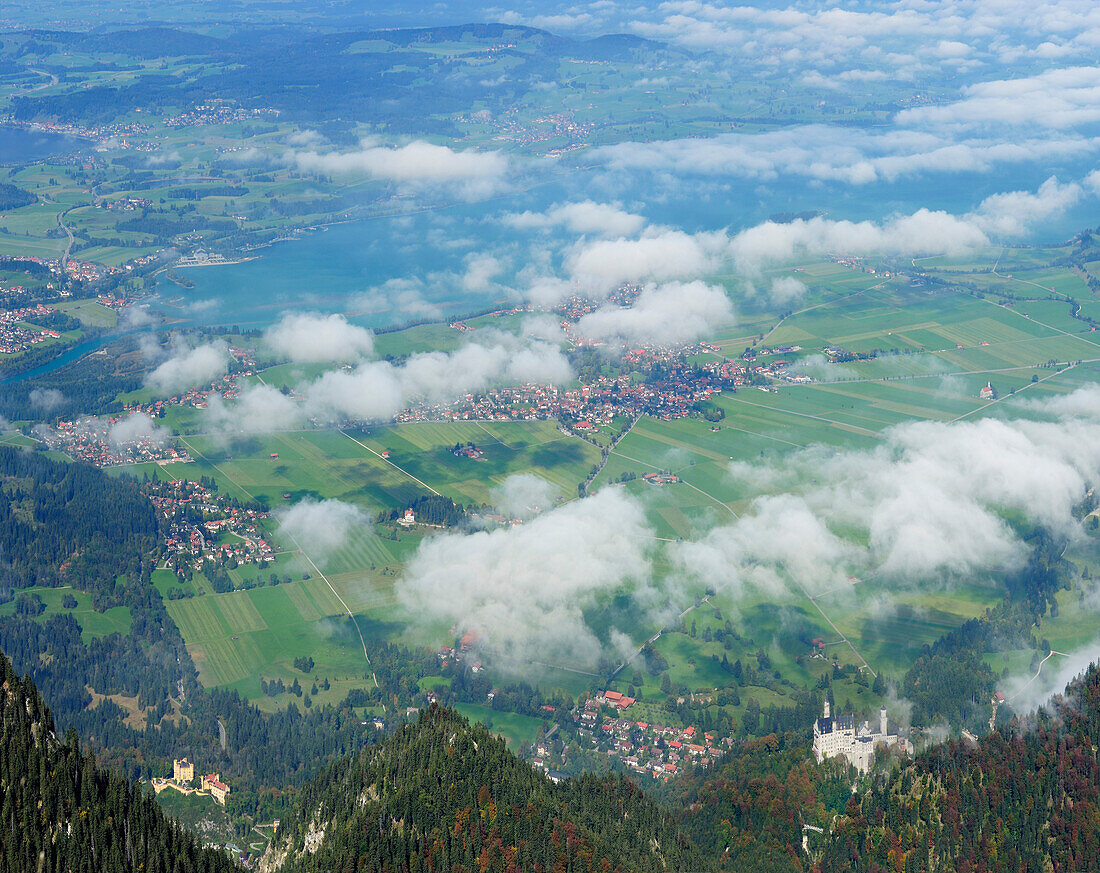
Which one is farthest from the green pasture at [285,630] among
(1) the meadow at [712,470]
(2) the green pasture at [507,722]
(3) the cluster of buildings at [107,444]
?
(3) the cluster of buildings at [107,444]

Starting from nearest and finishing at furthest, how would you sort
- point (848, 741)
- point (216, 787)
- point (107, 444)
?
1. point (216, 787)
2. point (848, 741)
3. point (107, 444)

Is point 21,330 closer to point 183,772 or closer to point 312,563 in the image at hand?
point 312,563

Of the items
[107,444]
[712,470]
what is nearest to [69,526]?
[107,444]

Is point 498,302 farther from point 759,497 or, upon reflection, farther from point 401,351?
point 759,497

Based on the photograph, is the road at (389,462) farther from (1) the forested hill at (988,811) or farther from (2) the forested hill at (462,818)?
(1) the forested hill at (988,811)

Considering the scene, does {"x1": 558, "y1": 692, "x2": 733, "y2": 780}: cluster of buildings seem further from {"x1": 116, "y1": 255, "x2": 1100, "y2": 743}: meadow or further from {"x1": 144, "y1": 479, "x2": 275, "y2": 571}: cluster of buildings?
{"x1": 144, "y1": 479, "x2": 275, "y2": 571}: cluster of buildings

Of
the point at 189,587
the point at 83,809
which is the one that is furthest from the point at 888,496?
the point at 83,809
